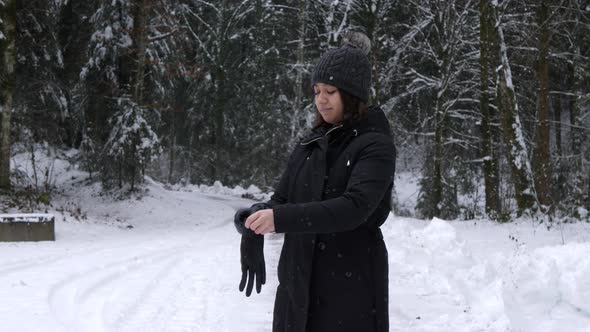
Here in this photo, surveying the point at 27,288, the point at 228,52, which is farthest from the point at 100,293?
the point at 228,52

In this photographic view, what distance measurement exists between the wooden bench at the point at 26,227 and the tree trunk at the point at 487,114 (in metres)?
10.8

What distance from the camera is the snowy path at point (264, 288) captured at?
4.31 meters

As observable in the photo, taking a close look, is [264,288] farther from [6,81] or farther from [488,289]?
[6,81]

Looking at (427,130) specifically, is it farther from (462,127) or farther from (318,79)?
(318,79)

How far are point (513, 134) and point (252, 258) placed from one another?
12.4 metres

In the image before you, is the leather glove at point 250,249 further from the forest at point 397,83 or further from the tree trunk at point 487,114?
the tree trunk at point 487,114

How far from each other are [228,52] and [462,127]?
16892 mm

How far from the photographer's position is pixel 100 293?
6816 millimetres

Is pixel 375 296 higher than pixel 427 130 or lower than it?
lower

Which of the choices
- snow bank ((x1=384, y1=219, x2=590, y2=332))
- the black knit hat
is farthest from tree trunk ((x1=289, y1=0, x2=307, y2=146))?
the black knit hat

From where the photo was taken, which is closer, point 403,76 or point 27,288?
point 27,288

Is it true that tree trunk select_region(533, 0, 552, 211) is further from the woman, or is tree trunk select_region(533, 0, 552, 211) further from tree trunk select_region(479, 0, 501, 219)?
the woman

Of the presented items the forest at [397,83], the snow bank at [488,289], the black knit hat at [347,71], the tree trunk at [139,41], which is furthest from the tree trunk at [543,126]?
the tree trunk at [139,41]

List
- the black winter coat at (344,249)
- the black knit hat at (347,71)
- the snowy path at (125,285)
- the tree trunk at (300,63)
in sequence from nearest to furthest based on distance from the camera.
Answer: the black winter coat at (344,249) → the black knit hat at (347,71) → the snowy path at (125,285) → the tree trunk at (300,63)
